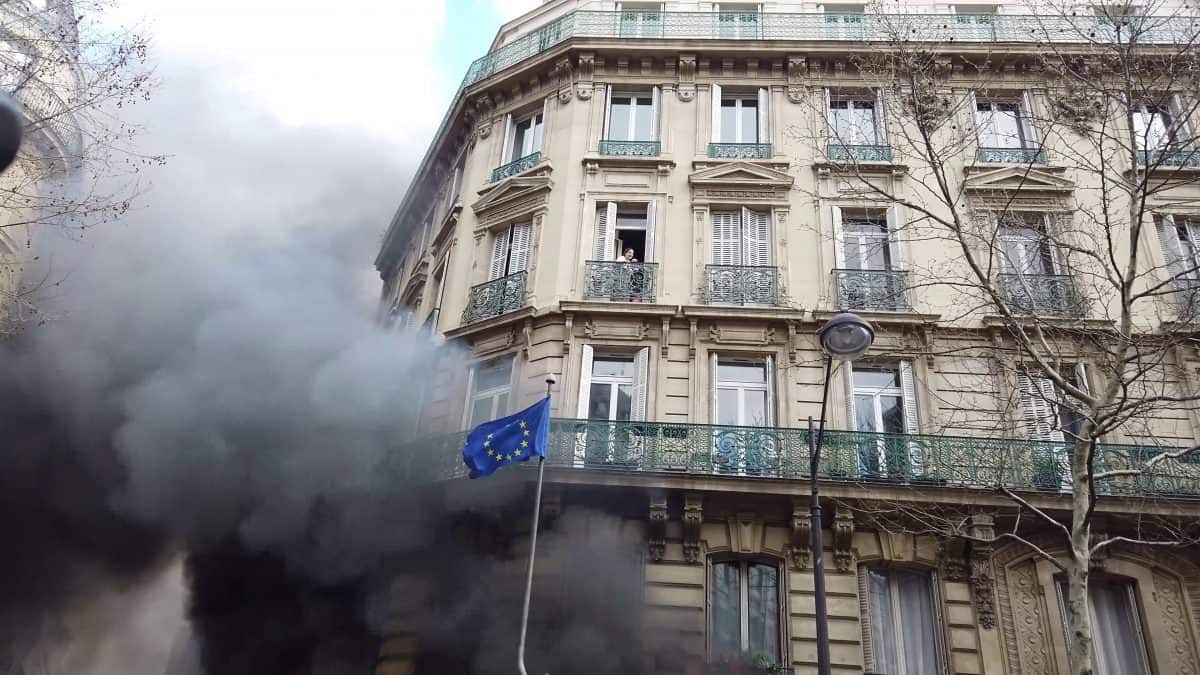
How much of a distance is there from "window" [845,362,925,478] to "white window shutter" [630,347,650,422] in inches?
117

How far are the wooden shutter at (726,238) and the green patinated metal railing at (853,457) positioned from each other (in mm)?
3207

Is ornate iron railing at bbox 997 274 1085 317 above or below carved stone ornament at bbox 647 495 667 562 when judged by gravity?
above

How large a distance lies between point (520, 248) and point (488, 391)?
2.63 metres

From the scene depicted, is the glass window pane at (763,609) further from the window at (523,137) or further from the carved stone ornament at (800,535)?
the window at (523,137)

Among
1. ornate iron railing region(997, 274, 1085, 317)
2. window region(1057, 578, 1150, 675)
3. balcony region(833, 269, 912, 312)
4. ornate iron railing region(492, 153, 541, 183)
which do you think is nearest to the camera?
window region(1057, 578, 1150, 675)

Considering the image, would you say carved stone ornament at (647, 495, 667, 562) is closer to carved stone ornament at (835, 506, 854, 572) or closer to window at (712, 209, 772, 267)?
carved stone ornament at (835, 506, 854, 572)

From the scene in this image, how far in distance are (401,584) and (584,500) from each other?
305cm

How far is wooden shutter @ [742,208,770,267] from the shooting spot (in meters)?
13.3


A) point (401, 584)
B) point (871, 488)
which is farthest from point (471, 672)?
point (871, 488)

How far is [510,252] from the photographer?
14.3 m

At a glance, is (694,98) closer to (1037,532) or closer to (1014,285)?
(1014,285)

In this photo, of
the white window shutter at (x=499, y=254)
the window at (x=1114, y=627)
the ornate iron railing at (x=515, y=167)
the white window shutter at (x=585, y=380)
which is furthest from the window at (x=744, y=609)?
the ornate iron railing at (x=515, y=167)

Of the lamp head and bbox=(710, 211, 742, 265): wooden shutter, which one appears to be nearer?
the lamp head

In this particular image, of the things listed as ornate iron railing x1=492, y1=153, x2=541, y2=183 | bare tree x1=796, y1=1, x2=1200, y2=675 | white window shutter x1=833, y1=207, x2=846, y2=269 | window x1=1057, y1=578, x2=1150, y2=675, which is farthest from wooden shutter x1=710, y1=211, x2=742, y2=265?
window x1=1057, y1=578, x2=1150, y2=675
